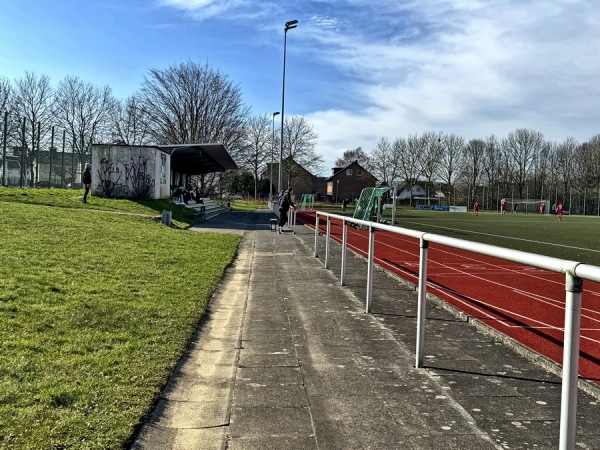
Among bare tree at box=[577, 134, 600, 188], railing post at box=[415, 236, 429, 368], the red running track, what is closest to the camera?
railing post at box=[415, 236, 429, 368]

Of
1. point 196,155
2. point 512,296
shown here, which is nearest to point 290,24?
point 196,155

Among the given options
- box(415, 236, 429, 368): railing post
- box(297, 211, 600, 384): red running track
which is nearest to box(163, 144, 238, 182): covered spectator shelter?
box(297, 211, 600, 384): red running track

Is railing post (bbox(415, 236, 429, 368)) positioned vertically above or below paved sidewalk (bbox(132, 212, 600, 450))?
above

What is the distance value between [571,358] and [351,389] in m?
1.82

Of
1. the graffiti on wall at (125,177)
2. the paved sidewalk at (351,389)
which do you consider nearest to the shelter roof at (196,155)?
the graffiti on wall at (125,177)

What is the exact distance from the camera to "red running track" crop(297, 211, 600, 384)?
519 cm

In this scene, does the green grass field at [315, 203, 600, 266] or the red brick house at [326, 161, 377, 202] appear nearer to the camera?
the green grass field at [315, 203, 600, 266]

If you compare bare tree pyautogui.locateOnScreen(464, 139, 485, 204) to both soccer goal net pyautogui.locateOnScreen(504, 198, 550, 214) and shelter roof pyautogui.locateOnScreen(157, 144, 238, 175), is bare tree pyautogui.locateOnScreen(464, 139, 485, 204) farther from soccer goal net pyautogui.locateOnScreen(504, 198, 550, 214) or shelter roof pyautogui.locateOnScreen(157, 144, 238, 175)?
shelter roof pyautogui.locateOnScreen(157, 144, 238, 175)

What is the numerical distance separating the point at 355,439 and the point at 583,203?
90898 mm

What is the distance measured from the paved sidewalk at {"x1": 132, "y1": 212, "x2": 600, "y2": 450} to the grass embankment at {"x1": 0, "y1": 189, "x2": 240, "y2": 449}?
26cm

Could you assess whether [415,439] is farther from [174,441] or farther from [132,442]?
[132,442]

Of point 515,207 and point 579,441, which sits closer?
point 579,441

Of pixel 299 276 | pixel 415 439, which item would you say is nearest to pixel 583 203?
pixel 299 276

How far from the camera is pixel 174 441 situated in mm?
2918
